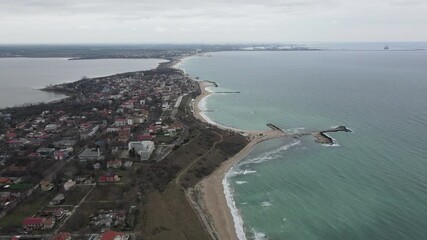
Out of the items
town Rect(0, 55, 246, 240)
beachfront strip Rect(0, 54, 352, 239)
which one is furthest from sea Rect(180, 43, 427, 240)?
town Rect(0, 55, 246, 240)

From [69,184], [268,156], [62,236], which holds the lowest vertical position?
[268,156]

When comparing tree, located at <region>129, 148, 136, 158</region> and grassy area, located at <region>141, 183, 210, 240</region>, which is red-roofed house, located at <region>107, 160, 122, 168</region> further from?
grassy area, located at <region>141, 183, 210, 240</region>

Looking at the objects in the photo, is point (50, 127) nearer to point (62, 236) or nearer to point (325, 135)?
point (62, 236)

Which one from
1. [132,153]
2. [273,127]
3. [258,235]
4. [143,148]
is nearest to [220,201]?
[258,235]

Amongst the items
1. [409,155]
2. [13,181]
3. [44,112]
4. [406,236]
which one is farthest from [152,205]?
[44,112]

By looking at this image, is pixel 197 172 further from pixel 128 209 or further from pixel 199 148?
pixel 128 209

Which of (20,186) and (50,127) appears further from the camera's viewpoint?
(50,127)

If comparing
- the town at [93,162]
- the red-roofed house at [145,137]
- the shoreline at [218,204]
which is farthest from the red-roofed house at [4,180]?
the shoreline at [218,204]
